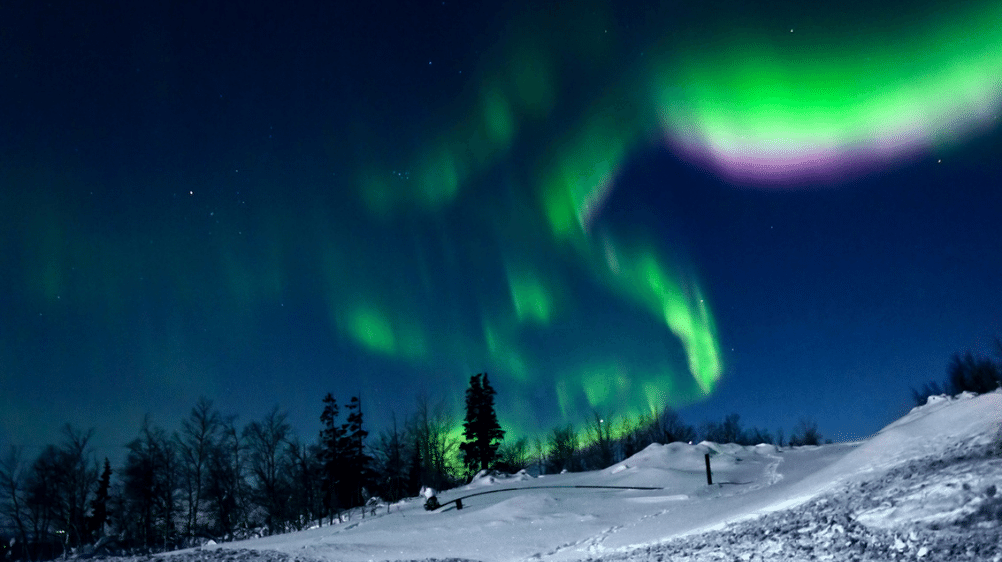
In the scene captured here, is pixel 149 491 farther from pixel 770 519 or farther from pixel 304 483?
pixel 770 519

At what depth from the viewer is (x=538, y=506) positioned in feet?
64.5

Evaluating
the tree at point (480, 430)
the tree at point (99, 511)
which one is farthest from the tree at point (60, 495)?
the tree at point (480, 430)

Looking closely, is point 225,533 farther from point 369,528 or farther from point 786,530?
point 786,530

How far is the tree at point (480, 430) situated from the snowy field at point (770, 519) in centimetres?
3579

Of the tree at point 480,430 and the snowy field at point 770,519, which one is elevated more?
the tree at point 480,430

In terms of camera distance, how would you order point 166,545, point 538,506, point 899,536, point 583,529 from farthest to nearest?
1. point 166,545
2. point 538,506
3. point 583,529
4. point 899,536

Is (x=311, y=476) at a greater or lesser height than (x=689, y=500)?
greater

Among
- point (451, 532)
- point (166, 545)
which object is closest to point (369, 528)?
point (451, 532)

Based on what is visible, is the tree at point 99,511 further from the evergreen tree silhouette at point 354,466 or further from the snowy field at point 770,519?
the snowy field at point 770,519

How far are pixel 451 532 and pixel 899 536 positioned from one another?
13.0 meters

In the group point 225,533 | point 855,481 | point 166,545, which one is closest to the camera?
Result: point 855,481

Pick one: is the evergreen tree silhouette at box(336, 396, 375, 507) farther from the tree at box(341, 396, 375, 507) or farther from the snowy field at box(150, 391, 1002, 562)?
the snowy field at box(150, 391, 1002, 562)

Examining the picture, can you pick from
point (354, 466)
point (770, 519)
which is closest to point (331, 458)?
point (354, 466)

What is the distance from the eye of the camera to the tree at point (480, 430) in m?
58.7
